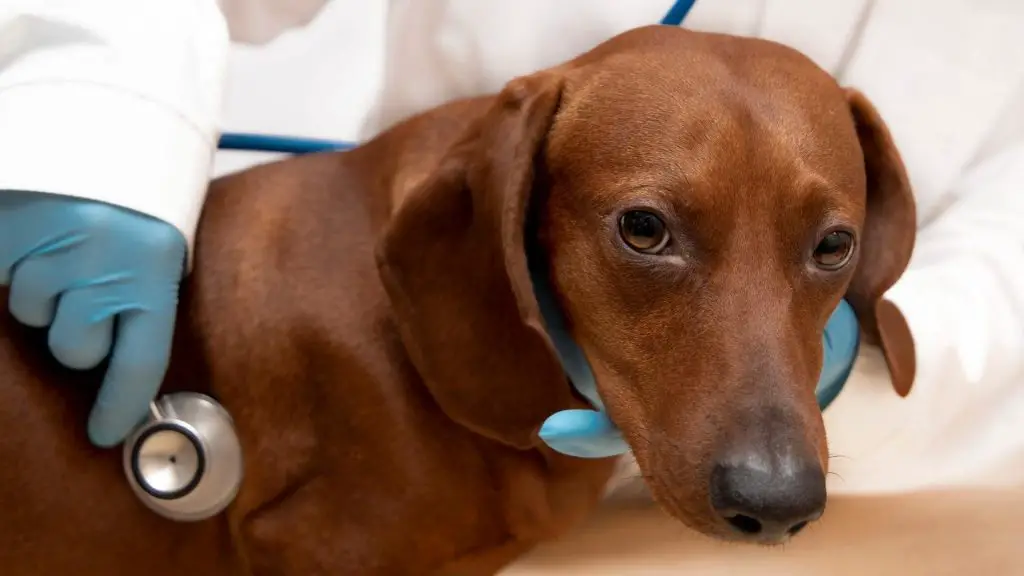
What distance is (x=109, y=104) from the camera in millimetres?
928

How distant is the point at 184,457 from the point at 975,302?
0.97 meters

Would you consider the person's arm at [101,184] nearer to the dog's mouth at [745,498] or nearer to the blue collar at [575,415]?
the blue collar at [575,415]

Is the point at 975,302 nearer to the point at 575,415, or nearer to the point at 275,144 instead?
the point at 575,415

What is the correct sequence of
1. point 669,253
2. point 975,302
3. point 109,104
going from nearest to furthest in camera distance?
point 669,253 → point 109,104 → point 975,302

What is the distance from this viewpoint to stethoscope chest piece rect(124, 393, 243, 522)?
3.13 feet

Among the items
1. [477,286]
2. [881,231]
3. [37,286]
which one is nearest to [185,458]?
[37,286]

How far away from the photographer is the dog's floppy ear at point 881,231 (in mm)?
961

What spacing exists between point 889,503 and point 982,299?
0.30 metres

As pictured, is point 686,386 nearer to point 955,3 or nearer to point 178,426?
point 178,426

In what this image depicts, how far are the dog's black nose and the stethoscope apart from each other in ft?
1.68

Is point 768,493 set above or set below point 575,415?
above

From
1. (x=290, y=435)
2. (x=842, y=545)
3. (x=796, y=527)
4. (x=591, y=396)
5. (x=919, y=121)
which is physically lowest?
(x=842, y=545)

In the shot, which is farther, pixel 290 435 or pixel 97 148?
pixel 290 435

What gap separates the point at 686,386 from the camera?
0.80 metres
